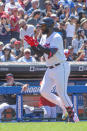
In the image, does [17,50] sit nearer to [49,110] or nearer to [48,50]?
[49,110]

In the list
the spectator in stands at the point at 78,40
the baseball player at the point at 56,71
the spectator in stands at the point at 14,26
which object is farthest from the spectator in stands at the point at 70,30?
the baseball player at the point at 56,71

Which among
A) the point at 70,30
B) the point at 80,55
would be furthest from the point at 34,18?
the point at 80,55

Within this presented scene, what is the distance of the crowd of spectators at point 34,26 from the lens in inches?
427

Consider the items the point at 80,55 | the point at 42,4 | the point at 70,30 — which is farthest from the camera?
the point at 42,4

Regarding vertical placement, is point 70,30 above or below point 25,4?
below

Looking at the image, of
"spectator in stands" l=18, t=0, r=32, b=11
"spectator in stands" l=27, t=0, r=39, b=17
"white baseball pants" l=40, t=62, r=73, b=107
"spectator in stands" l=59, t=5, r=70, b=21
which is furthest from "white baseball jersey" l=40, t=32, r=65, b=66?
"spectator in stands" l=18, t=0, r=32, b=11

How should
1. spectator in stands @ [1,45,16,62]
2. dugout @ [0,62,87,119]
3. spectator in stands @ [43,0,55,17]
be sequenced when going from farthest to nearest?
spectator in stands @ [43,0,55,17] < spectator in stands @ [1,45,16,62] < dugout @ [0,62,87,119]

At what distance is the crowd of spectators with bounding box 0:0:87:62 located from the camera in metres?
10.9

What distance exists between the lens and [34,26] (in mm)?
12422

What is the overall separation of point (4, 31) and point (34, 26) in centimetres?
108

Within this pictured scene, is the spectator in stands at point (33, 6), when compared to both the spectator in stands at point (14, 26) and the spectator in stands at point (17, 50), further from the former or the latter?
the spectator in stands at point (17, 50)

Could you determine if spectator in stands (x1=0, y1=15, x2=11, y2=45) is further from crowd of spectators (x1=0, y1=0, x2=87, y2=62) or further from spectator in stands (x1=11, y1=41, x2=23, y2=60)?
spectator in stands (x1=11, y1=41, x2=23, y2=60)

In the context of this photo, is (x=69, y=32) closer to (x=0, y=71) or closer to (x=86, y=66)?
(x=86, y=66)
